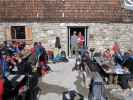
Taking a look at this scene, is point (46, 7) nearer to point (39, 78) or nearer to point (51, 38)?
point (51, 38)

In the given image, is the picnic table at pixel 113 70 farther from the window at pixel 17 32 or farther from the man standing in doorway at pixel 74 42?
the window at pixel 17 32

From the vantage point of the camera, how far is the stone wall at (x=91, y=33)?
24.5 metres

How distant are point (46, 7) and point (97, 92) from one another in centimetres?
1251

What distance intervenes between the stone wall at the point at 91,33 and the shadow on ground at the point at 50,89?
25.3 ft

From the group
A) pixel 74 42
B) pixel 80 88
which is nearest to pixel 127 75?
pixel 80 88

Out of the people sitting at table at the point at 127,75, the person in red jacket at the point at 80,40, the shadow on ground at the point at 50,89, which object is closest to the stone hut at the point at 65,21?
the person in red jacket at the point at 80,40

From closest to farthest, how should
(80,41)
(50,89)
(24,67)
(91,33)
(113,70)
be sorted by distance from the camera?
(50,89)
(24,67)
(113,70)
(80,41)
(91,33)

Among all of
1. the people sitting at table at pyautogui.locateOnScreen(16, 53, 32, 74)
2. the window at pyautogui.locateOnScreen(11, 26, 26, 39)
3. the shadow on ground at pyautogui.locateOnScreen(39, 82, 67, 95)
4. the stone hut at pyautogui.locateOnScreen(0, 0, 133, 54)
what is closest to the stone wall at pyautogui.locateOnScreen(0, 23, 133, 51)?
the stone hut at pyautogui.locateOnScreen(0, 0, 133, 54)

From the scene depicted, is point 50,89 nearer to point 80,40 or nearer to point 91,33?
point 80,40

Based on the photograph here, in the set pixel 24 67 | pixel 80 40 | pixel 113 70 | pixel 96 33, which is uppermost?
pixel 96 33

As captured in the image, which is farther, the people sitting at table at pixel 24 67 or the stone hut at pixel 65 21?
the stone hut at pixel 65 21

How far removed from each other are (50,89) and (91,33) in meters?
9.11

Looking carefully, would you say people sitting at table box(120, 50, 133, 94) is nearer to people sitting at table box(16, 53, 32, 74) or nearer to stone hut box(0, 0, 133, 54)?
people sitting at table box(16, 53, 32, 74)

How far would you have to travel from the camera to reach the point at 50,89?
1622 centimetres
